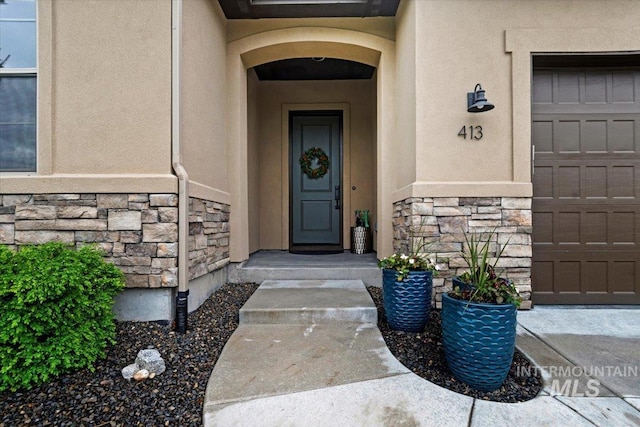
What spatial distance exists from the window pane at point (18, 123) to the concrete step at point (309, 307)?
1997mm

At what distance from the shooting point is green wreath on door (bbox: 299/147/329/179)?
518cm

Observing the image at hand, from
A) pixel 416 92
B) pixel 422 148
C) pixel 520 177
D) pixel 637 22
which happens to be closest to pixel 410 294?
pixel 422 148

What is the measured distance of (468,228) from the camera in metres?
2.90

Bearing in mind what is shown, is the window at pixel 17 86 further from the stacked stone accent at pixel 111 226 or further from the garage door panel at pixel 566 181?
the garage door panel at pixel 566 181

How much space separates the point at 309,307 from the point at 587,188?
282cm

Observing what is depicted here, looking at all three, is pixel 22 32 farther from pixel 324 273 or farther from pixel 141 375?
pixel 324 273

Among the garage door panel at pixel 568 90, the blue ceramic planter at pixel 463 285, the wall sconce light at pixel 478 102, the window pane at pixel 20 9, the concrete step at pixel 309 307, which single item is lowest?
the concrete step at pixel 309 307

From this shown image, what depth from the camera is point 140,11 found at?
2402 millimetres

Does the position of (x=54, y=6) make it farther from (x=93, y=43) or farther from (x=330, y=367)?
(x=330, y=367)

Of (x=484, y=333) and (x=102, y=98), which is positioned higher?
(x=102, y=98)

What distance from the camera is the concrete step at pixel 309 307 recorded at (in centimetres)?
246

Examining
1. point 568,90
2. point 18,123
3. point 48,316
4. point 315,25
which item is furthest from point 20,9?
point 568,90

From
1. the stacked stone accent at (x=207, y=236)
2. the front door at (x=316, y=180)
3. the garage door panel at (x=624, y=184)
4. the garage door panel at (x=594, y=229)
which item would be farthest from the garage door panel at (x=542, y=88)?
the stacked stone accent at (x=207, y=236)

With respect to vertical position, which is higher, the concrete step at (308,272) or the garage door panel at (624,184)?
the garage door panel at (624,184)
